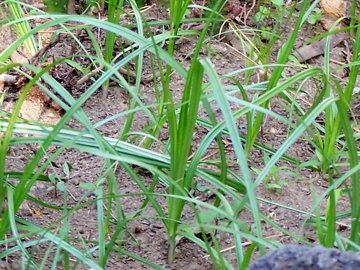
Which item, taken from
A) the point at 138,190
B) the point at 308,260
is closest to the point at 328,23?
the point at 138,190

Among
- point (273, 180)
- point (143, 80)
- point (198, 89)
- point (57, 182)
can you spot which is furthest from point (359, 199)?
point (143, 80)

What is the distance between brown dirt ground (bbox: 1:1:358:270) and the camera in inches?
78.0

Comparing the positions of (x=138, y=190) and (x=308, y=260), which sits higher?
(x=308, y=260)

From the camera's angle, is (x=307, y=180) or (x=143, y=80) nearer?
(x=307, y=180)

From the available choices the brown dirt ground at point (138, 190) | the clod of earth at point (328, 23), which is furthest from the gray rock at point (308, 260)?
the clod of earth at point (328, 23)

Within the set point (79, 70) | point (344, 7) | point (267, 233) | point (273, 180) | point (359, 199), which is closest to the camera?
point (359, 199)

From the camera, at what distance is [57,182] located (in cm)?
212

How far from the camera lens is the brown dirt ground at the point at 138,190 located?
1.98 m

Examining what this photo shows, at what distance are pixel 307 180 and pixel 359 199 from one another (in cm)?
60

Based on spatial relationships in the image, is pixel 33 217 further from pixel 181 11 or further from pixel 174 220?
pixel 181 11

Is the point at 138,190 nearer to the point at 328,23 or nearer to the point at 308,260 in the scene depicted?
the point at 308,260

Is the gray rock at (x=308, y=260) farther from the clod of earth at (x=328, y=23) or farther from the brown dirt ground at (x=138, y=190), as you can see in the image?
the clod of earth at (x=328, y=23)

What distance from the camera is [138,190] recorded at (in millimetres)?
2188

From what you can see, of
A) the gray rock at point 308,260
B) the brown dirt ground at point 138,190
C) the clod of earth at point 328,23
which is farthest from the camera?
the clod of earth at point 328,23
